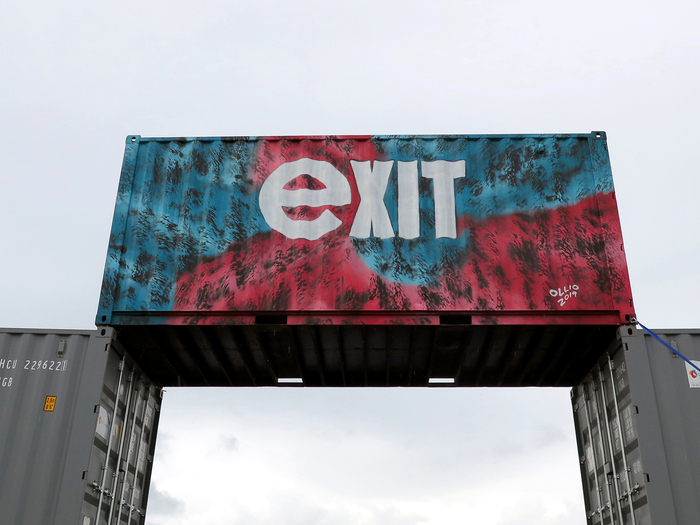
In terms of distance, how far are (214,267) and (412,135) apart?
11.8ft

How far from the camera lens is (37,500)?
7879mm

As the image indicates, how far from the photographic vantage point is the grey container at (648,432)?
766 centimetres

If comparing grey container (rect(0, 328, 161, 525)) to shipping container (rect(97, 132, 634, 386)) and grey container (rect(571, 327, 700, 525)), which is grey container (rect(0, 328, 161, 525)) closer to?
shipping container (rect(97, 132, 634, 386))

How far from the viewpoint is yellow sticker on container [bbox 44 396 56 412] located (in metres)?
8.37

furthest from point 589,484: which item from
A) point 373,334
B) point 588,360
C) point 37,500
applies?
point 37,500

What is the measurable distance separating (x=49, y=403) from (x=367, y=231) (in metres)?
4.79

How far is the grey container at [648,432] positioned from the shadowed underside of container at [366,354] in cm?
58

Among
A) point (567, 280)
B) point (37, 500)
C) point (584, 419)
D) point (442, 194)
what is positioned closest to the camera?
point (37, 500)

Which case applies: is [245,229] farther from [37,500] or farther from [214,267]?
[37,500]

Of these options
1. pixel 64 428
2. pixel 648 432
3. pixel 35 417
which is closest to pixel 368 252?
pixel 648 432

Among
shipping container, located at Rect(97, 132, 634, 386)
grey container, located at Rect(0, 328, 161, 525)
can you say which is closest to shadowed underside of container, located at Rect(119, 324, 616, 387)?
shipping container, located at Rect(97, 132, 634, 386)

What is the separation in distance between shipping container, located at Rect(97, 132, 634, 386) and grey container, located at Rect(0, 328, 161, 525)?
2.19 ft

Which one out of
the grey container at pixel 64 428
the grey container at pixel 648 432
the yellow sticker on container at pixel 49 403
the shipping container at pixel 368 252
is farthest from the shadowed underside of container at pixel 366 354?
the yellow sticker on container at pixel 49 403

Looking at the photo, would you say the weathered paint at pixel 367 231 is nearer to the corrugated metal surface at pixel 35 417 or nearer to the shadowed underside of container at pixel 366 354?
the shadowed underside of container at pixel 366 354
